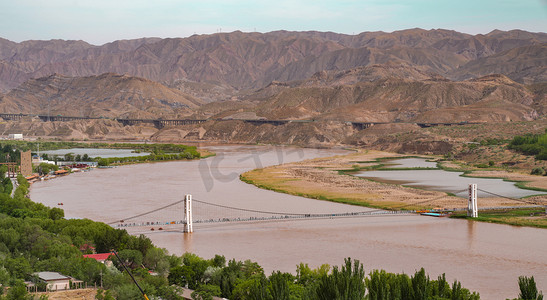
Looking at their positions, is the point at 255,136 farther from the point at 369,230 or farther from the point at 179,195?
the point at 369,230

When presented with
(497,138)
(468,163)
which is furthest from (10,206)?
(497,138)

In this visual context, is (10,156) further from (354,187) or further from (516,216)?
(516,216)

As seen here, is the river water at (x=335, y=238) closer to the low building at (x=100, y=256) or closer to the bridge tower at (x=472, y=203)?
the bridge tower at (x=472, y=203)

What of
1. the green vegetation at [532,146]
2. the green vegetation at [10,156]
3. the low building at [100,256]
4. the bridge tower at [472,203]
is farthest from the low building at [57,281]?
the green vegetation at [10,156]

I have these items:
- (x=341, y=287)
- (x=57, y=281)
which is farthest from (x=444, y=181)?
(x=57, y=281)

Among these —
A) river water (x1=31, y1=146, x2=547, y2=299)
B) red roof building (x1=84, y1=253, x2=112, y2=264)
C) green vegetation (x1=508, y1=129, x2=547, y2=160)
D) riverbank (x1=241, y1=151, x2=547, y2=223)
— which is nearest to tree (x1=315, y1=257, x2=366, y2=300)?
river water (x1=31, y1=146, x2=547, y2=299)

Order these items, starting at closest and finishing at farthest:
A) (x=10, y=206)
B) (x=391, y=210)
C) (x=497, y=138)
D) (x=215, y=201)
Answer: (x=10, y=206) < (x=391, y=210) < (x=215, y=201) < (x=497, y=138)
